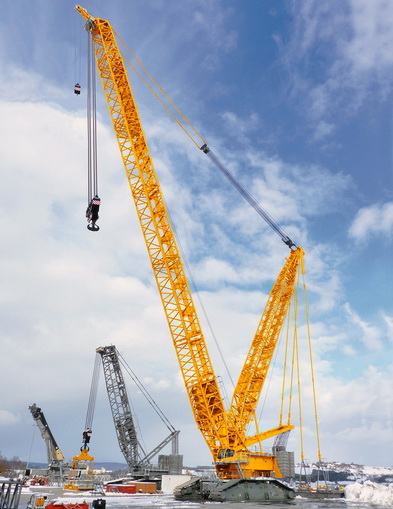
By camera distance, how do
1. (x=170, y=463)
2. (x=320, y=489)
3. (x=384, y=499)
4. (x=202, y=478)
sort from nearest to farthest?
1. (x=202, y=478)
2. (x=384, y=499)
3. (x=320, y=489)
4. (x=170, y=463)

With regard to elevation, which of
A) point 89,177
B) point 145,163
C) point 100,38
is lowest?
point 89,177

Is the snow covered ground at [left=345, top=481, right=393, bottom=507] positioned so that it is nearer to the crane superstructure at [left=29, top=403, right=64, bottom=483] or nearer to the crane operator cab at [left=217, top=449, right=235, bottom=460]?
the crane operator cab at [left=217, top=449, right=235, bottom=460]

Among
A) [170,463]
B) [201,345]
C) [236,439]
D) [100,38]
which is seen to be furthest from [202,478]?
[100,38]

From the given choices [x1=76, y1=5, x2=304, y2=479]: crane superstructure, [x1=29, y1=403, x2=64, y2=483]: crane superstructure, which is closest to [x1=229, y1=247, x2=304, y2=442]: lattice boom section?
[x1=76, y1=5, x2=304, y2=479]: crane superstructure

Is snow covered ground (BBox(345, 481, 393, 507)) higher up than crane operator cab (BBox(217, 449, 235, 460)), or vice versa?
crane operator cab (BBox(217, 449, 235, 460))

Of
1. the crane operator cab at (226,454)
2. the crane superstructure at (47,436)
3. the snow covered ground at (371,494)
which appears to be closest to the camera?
the snow covered ground at (371,494)

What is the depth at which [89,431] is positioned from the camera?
53375mm

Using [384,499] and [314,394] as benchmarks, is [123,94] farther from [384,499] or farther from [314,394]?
[384,499]

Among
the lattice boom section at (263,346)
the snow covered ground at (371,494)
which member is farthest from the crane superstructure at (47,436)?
the snow covered ground at (371,494)

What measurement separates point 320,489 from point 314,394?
10130mm

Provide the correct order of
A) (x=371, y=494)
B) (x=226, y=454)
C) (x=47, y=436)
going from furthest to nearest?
(x=47, y=436), (x=371, y=494), (x=226, y=454)

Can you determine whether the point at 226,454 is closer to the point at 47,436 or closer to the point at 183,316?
the point at 183,316

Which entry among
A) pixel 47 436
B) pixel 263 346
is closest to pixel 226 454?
pixel 263 346

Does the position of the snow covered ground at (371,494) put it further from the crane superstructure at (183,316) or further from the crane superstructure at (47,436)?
the crane superstructure at (47,436)
